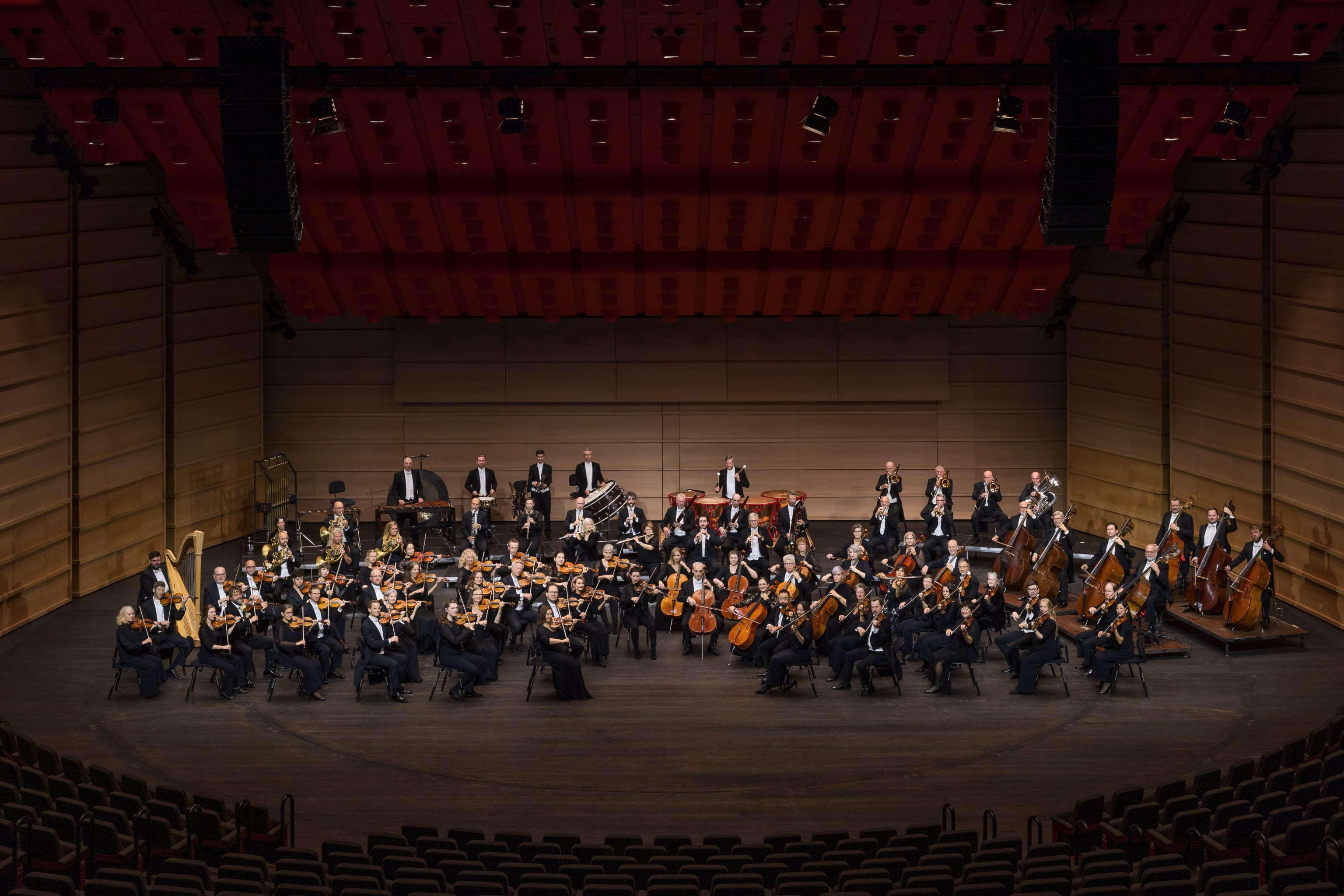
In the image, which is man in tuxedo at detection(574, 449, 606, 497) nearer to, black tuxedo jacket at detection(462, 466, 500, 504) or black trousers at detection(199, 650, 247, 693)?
black tuxedo jacket at detection(462, 466, 500, 504)

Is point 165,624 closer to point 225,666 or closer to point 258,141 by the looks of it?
point 225,666

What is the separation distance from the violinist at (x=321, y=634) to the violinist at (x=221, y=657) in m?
0.73

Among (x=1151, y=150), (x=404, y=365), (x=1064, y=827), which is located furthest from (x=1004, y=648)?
(x=404, y=365)

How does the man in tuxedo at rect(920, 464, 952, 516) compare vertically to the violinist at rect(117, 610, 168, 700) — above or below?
above

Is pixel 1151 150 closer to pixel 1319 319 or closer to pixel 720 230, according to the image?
pixel 1319 319

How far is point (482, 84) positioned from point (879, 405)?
9.35 meters

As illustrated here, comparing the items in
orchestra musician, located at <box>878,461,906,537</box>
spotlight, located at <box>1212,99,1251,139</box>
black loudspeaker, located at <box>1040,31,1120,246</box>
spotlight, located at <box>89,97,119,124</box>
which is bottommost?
orchestra musician, located at <box>878,461,906,537</box>

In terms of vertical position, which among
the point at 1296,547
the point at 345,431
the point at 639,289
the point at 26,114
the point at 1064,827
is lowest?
the point at 1064,827

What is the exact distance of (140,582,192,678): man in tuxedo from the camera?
14.6 m

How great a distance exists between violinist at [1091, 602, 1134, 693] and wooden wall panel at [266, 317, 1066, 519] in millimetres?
7927

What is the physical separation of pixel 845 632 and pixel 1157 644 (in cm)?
347

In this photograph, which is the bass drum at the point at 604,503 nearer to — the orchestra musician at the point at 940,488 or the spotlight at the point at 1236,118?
the orchestra musician at the point at 940,488

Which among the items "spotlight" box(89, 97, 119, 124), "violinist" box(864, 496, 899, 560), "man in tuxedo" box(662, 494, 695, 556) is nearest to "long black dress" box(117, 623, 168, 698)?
"spotlight" box(89, 97, 119, 124)

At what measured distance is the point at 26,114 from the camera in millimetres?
16328
